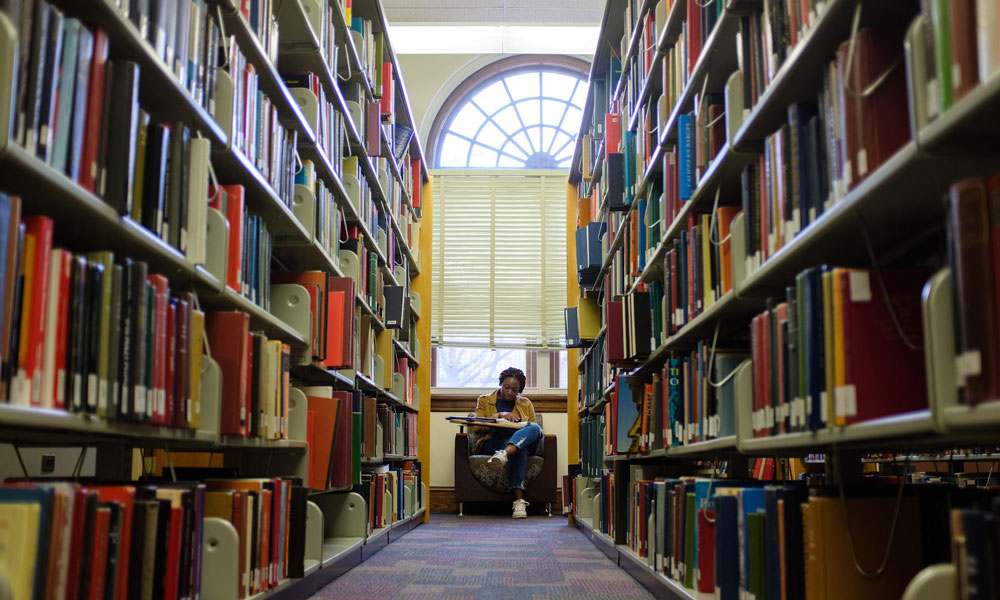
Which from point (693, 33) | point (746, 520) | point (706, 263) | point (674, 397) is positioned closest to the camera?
point (746, 520)

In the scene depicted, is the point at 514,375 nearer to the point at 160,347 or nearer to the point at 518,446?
the point at 518,446

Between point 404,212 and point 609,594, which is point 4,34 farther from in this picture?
point 404,212

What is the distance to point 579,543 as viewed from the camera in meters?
4.06

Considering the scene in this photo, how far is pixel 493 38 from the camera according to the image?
19.3 feet

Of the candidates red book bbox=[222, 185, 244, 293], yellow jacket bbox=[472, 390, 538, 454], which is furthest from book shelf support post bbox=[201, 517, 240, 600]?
yellow jacket bbox=[472, 390, 538, 454]

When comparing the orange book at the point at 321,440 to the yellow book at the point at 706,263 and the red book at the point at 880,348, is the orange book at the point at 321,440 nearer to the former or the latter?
the yellow book at the point at 706,263

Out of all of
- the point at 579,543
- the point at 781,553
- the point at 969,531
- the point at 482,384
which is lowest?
the point at 579,543

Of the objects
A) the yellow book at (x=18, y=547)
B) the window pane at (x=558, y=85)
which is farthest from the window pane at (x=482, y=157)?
the yellow book at (x=18, y=547)

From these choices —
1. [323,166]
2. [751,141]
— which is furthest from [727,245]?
[323,166]

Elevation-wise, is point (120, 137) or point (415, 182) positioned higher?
point (415, 182)

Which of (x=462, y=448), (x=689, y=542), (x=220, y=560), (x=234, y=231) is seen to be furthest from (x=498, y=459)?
(x=220, y=560)

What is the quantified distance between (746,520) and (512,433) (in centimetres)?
421

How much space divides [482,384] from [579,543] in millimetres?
2658

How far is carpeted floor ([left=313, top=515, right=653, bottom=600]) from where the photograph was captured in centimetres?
251
